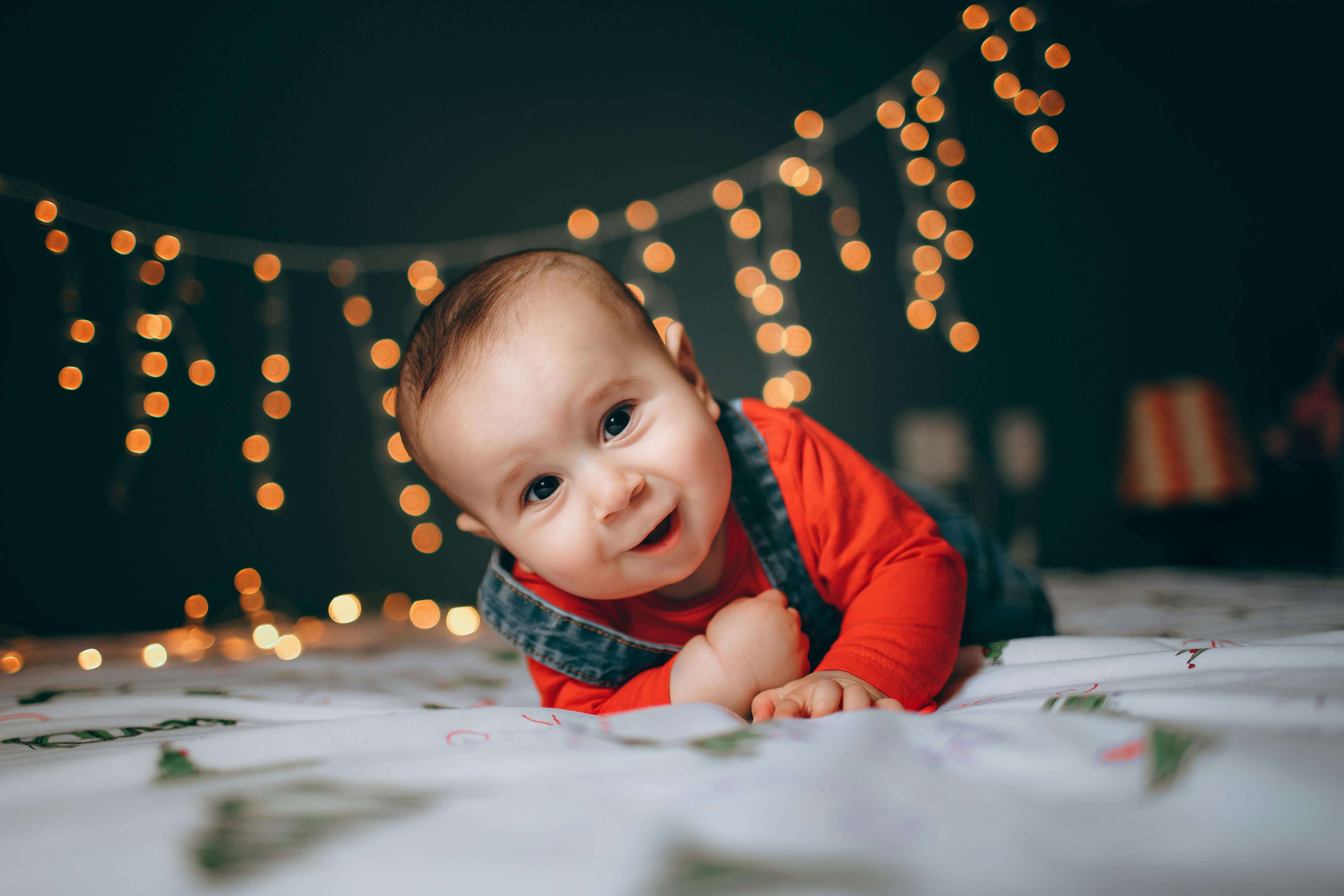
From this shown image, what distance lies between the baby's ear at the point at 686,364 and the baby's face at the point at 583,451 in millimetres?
73

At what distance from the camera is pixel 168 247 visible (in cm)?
234

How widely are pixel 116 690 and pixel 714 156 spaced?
7.51ft

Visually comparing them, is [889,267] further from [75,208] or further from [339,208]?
[75,208]

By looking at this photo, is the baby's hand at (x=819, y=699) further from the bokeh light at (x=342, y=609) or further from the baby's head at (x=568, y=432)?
the bokeh light at (x=342, y=609)

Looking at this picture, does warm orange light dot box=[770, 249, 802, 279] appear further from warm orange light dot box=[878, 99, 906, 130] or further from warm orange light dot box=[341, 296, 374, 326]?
warm orange light dot box=[341, 296, 374, 326]

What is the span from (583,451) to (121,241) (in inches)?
93.9

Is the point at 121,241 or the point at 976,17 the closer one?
the point at 121,241

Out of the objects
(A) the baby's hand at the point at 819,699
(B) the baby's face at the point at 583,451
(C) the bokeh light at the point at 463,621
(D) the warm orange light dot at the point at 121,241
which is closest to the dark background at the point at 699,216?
(D) the warm orange light dot at the point at 121,241

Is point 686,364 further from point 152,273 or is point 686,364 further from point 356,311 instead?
point 152,273

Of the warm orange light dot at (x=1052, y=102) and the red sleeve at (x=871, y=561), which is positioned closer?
the red sleeve at (x=871, y=561)

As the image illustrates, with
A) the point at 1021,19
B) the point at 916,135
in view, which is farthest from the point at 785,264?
the point at 1021,19

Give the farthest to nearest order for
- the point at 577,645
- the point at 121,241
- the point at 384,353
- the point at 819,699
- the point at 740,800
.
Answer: the point at 384,353 < the point at 121,241 < the point at 577,645 < the point at 819,699 < the point at 740,800

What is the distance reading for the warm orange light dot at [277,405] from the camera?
2.45m

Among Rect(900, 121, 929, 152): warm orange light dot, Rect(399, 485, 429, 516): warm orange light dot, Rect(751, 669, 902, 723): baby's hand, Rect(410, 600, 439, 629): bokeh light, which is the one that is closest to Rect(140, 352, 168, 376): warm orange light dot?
Rect(399, 485, 429, 516): warm orange light dot
